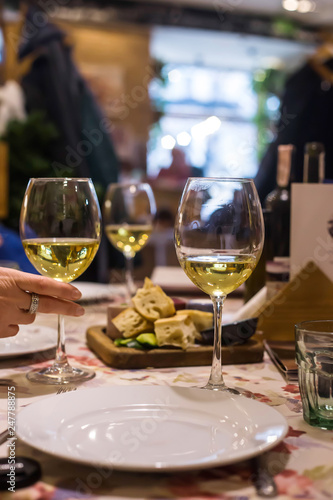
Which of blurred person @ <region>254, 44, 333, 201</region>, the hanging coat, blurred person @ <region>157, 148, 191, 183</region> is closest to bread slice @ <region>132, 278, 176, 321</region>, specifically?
blurred person @ <region>254, 44, 333, 201</region>

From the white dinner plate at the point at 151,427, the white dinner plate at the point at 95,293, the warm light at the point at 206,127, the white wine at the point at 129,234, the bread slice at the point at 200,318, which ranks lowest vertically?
the white dinner plate at the point at 95,293

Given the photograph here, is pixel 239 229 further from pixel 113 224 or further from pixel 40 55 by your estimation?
pixel 40 55

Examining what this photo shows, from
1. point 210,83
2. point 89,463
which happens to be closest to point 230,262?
point 89,463

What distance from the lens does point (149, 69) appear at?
5152 mm

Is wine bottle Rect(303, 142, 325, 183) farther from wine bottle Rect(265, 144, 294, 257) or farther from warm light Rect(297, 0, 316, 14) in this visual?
warm light Rect(297, 0, 316, 14)

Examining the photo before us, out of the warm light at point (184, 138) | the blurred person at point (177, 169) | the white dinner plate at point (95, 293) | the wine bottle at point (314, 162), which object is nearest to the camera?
the wine bottle at point (314, 162)

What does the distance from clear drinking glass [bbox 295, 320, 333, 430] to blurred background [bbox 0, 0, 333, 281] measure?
250cm

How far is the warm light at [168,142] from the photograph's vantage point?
5426 mm

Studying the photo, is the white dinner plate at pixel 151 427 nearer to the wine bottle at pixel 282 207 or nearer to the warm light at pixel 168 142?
the wine bottle at pixel 282 207

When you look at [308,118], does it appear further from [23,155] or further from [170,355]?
[170,355]

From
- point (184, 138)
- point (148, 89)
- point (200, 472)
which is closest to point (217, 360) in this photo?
point (200, 472)

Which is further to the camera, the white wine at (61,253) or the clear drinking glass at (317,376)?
the white wine at (61,253)

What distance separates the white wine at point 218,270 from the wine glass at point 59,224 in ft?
0.61

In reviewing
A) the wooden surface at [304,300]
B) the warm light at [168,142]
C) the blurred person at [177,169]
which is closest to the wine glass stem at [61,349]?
the wooden surface at [304,300]
